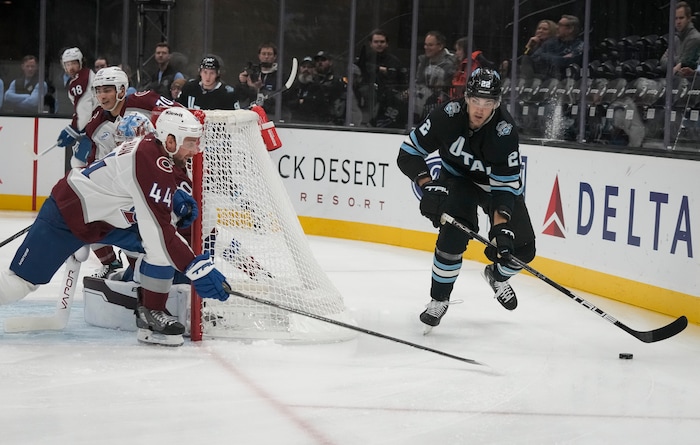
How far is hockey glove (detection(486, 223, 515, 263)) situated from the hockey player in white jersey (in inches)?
43.6

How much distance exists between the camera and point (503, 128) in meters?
4.35

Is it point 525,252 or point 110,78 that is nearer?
point 525,252

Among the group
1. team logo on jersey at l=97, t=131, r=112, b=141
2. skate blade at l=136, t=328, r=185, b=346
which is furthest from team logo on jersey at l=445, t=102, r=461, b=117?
team logo on jersey at l=97, t=131, r=112, b=141

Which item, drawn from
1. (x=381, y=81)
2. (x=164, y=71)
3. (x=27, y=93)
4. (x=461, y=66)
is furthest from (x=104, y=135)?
(x=27, y=93)

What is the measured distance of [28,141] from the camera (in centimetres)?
859

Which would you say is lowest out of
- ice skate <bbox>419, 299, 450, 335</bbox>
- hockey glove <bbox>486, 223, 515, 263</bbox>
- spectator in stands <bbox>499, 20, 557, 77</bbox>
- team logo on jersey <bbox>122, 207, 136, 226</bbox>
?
ice skate <bbox>419, 299, 450, 335</bbox>

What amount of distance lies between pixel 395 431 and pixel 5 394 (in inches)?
47.5

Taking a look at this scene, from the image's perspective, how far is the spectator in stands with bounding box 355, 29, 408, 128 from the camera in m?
7.89

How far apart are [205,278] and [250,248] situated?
56cm

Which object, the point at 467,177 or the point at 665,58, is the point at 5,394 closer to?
the point at 467,177

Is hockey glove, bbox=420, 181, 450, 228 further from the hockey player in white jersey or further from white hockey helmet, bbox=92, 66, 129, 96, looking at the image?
white hockey helmet, bbox=92, 66, 129, 96

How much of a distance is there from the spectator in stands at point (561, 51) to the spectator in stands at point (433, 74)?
2.88 feet

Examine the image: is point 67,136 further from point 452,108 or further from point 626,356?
point 626,356

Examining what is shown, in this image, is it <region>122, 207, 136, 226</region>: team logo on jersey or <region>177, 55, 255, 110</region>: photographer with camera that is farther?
<region>177, 55, 255, 110</region>: photographer with camera
